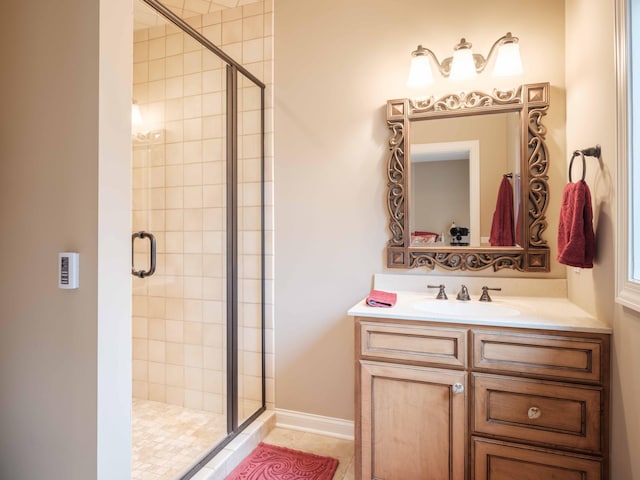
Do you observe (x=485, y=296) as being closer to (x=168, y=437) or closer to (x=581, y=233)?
(x=581, y=233)

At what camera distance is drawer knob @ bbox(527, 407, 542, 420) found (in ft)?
4.45

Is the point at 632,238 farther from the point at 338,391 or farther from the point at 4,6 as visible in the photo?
the point at 4,6

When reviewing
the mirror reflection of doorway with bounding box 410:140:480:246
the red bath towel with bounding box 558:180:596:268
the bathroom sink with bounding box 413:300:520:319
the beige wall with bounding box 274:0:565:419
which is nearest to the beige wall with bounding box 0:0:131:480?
the beige wall with bounding box 274:0:565:419

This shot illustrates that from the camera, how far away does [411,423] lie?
5.00ft

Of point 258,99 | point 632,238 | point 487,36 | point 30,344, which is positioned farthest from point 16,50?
point 632,238

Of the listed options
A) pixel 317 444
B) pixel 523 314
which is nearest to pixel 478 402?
pixel 523 314

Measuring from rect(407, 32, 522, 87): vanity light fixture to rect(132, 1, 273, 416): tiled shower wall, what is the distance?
94cm

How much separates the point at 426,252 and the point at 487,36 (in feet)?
3.97

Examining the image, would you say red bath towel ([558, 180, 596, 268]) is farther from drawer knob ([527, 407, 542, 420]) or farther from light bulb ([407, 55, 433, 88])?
light bulb ([407, 55, 433, 88])

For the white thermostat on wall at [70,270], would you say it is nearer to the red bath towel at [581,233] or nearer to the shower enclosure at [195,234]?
the shower enclosure at [195,234]

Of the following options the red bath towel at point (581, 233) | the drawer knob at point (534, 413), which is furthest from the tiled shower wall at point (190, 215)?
the red bath towel at point (581, 233)

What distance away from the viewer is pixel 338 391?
215 centimetres

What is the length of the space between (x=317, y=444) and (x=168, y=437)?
85 cm

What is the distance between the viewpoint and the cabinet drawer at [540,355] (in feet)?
4.29
